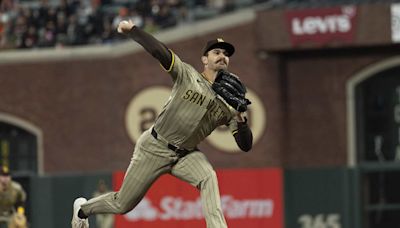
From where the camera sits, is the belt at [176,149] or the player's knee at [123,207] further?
the player's knee at [123,207]

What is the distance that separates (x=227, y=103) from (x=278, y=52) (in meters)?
14.5

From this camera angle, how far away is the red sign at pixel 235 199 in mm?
26641

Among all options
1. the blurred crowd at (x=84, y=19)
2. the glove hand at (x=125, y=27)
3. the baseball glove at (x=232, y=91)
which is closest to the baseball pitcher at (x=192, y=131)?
the baseball glove at (x=232, y=91)

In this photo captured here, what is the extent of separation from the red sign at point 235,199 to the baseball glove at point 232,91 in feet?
47.1

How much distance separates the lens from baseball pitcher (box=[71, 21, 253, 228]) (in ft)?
40.5

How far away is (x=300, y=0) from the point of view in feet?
88.2

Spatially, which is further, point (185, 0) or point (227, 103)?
point (185, 0)

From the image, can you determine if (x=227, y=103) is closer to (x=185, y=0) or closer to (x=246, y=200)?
(x=246, y=200)

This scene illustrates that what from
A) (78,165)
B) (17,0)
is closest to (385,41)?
(78,165)

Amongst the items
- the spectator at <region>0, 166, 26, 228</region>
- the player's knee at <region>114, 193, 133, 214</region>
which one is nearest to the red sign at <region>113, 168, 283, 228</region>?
the spectator at <region>0, 166, 26, 228</region>

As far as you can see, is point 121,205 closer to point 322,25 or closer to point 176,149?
point 176,149

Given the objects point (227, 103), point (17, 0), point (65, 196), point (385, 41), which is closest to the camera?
point (227, 103)

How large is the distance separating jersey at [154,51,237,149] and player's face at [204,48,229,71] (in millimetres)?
214

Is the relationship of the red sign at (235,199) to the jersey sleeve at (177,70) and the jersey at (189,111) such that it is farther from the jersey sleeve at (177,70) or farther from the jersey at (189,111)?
the jersey sleeve at (177,70)
